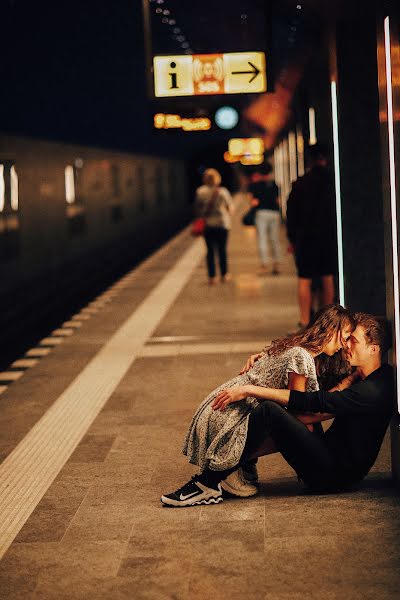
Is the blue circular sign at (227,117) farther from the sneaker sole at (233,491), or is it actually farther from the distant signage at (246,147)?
the sneaker sole at (233,491)

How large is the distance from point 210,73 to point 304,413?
6.87 meters

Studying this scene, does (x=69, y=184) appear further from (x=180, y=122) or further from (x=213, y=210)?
(x=213, y=210)

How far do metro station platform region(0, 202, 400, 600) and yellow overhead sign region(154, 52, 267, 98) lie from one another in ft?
9.51

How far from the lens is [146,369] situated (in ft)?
29.8

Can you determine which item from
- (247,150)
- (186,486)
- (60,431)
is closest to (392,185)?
(186,486)

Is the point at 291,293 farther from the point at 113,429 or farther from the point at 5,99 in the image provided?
the point at 113,429

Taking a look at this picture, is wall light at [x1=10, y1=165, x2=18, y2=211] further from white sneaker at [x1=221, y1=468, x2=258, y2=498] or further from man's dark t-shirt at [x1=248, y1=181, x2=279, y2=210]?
white sneaker at [x1=221, y1=468, x2=258, y2=498]

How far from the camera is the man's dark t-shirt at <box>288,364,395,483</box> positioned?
16.0ft

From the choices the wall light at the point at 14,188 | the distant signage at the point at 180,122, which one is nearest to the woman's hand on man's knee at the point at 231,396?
the distant signage at the point at 180,122

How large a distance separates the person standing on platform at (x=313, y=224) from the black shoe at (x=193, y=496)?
4938 mm

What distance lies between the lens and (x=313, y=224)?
32.6 feet

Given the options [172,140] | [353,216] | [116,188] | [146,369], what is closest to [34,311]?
[146,369]

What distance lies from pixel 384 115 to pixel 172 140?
169 feet

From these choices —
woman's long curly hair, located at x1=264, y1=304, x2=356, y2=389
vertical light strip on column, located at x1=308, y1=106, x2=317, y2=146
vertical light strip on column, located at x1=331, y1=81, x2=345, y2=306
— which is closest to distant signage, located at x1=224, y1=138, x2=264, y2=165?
vertical light strip on column, located at x1=308, y1=106, x2=317, y2=146
